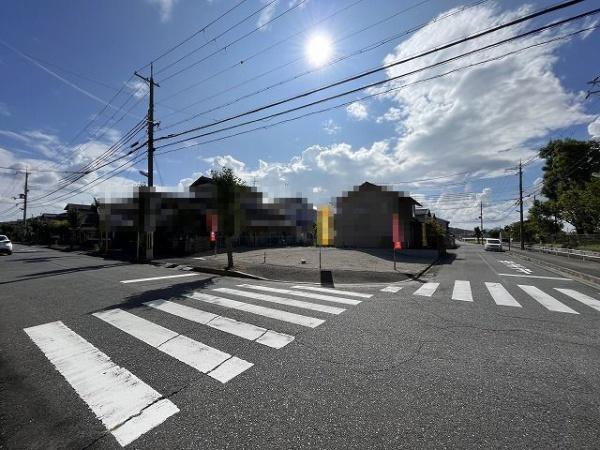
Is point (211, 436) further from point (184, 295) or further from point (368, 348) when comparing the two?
point (184, 295)

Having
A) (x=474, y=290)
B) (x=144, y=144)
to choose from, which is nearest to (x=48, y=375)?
(x=474, y=290)

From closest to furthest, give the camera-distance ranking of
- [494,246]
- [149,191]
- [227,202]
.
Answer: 1. [227,202]
2. [149,191]
3. [494,246]

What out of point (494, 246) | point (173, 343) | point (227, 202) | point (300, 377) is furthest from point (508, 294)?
point (494, 246)

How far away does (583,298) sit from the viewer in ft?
24.9

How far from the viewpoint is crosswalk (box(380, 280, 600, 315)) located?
22.1 ft

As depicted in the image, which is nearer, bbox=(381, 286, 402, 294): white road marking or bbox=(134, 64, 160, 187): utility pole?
bbox=(381, 286, 402, 294): white road marking

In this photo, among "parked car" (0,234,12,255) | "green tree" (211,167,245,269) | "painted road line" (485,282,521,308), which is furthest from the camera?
"parked car" (0,234,12,255)

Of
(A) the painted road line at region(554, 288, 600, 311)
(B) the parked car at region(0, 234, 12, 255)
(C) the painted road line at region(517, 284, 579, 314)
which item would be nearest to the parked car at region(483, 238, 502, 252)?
(A) the painted road line at region(554, 288, 600, 311)

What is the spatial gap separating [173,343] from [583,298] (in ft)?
35.0

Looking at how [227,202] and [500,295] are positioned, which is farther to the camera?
[227,202]

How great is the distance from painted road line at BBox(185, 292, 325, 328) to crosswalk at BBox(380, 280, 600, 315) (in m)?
4.12

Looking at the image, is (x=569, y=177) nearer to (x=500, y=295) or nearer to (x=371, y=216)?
(x=371, y=216)

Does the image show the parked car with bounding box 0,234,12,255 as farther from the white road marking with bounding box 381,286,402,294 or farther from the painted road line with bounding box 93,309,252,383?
the white road marking with bounding box 381,286,402,294

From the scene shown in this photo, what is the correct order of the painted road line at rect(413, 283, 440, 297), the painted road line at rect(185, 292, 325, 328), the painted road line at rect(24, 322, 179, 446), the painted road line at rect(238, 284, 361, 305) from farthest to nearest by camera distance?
the painted road line at rect(413, 283, 440, 297), the painted road line at rect(238, 284, 361, 305), the painted road line at rect(185, 292, 325, 328), the painted road line at rect(24, 322, 179, 446)
